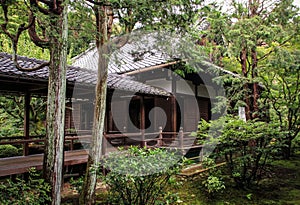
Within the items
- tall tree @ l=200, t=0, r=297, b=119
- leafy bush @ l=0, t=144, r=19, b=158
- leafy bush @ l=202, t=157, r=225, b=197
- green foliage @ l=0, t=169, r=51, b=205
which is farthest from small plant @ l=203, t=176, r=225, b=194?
leafy bush @ l=0, t=144, r=19, b=158

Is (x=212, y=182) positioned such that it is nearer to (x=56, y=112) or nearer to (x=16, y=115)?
(x=56, y=112)

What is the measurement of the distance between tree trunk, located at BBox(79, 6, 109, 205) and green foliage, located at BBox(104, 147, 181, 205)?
2.91 feet

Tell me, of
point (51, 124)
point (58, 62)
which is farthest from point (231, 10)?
point (51, 124)

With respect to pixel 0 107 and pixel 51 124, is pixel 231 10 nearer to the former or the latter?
pixel 51 124

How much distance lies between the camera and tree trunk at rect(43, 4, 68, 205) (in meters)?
4.12

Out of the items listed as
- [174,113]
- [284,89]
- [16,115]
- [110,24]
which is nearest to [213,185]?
[110,24]

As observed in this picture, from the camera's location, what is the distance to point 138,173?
3506 millimetres

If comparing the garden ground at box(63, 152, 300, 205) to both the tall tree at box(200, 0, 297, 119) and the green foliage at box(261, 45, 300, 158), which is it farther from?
the tall tree at box(200, 0, 297, 119)

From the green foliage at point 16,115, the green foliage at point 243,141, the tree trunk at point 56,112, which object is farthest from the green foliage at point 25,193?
the green foliage at point 16,115

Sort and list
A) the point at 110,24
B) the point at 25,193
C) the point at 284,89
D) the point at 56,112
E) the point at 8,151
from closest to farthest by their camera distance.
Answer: the point at 25,193 < the point at 56,112 < the point at 110,24 < the point at 284,89 < the point at 8,151

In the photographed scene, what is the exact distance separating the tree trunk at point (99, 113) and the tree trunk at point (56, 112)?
2.18 feet

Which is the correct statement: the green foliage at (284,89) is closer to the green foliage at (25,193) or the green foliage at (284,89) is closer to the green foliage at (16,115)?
the green foliage at (25,193)

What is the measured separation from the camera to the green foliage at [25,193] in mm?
3580

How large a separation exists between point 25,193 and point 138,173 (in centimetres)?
182
